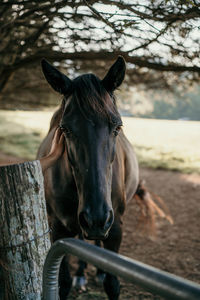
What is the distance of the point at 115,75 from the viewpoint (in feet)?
7.25

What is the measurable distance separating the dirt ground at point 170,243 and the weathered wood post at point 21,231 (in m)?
2.17

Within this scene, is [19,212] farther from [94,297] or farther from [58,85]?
[94,297]

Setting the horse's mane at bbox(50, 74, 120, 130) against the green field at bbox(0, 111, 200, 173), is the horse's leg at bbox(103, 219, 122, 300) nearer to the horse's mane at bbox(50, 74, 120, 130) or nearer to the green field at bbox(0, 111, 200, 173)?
the horse's mane at bbox(50, 74, 120, 130)

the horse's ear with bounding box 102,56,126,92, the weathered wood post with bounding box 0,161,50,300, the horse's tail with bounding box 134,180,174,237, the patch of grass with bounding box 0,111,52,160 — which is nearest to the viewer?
the weathered wood post with bounding box 0,161,50,300

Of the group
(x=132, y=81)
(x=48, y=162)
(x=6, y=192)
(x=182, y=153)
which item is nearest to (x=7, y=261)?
(x=6, y=192)

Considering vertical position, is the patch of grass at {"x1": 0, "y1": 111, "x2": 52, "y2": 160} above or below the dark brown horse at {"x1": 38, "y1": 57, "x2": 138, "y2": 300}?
below

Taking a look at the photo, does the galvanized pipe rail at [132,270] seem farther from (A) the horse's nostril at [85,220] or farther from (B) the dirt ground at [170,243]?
(B) the dirt ground at [170,243]

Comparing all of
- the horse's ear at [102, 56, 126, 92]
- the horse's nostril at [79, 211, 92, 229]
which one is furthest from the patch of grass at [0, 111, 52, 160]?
the horse's nostril at [79, 211, 92, 229]

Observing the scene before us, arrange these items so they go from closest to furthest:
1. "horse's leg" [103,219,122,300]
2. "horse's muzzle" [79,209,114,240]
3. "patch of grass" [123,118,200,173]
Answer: "horse's muzzle" [79,209,114,240] < "horse's leg" [103,219,122,300] < "patch of grass" [123,118,200,173]

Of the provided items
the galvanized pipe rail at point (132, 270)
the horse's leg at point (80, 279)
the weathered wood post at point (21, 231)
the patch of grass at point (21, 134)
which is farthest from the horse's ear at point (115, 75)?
the patch of grass at point (21, 134)

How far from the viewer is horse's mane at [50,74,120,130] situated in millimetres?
1966

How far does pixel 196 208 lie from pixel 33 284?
5.73m

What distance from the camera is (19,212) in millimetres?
1481

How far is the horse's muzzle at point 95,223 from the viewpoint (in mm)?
1667
